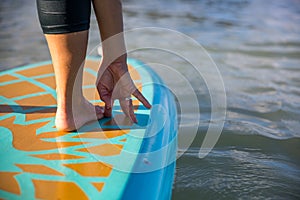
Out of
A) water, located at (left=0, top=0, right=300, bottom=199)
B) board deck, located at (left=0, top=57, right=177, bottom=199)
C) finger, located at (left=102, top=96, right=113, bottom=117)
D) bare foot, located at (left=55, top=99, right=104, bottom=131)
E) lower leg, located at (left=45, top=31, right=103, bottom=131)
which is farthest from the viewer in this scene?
water, located at (left=0, top=0, right=300, bottom=199)

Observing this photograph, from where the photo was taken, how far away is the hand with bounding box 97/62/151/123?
1380 mm

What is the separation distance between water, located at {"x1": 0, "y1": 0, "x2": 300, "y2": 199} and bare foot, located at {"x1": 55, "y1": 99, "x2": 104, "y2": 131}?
1.48ft

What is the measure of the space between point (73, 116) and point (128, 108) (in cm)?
20

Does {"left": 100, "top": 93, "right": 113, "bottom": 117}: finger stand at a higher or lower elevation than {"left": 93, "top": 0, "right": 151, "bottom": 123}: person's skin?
lower

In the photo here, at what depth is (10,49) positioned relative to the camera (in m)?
3.53

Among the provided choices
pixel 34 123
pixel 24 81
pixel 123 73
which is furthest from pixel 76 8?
pixel 24 81

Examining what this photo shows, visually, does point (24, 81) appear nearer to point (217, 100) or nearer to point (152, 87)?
point (152, 87)

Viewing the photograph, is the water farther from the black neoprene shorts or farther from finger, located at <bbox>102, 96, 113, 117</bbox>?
the black neoprene shorts

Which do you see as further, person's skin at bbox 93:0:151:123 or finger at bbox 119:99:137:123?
finger at bbox 119:99:137:123

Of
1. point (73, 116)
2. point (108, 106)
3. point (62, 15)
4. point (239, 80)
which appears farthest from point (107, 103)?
point (239, 80)

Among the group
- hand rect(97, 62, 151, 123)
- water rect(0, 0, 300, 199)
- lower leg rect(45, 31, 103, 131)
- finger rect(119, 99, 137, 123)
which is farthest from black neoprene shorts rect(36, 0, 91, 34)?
water rect(0, 0, 300, 199)

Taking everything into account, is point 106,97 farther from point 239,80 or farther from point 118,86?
point 239,80

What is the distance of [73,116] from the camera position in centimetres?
138

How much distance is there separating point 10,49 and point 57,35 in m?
2.49
